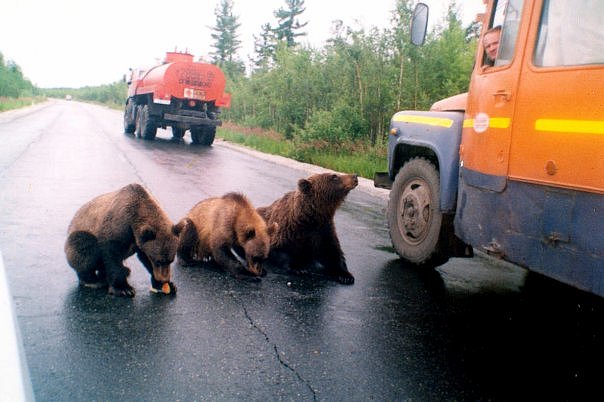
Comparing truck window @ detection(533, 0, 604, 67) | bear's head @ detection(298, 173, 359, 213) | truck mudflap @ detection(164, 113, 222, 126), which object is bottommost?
bear's head @ detection(298, 173, 359, 213)

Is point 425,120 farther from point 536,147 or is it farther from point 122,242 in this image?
point 122,242

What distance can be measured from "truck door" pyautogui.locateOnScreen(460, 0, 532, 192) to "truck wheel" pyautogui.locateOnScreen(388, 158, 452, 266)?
1.06m

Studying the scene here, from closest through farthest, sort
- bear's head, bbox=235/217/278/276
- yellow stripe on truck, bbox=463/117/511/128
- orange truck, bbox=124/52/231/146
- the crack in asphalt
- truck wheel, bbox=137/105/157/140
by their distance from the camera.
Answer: the crack in asphalt → yellow stripe on truck, bbox=463/117/511/128 → bear's head, bbox=235/217/278/276 → orange truck, bbox=124/52/231/146 → truck wheel, bbox=137/105/157/140

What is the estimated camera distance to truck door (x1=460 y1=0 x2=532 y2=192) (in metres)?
3.62

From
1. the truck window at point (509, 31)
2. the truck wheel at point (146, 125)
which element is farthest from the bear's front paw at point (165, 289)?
the truck wheel at point (146, 125)

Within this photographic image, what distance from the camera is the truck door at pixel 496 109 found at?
3.62 meters

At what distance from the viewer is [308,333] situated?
3.66 m

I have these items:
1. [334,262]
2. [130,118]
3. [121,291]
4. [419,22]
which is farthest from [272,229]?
[130,118]

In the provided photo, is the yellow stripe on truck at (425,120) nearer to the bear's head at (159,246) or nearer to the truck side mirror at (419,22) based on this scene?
the truck side mirror at (419,22)

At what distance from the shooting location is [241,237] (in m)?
5.10

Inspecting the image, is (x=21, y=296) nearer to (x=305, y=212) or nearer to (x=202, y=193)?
(x=305, y=212)

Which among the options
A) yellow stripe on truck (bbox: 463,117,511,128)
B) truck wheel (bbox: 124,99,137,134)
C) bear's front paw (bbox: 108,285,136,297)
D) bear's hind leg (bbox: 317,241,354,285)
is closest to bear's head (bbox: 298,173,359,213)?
bear's hind leg (bbox: 317,241,354,285)

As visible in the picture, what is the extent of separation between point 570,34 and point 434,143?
6.48ft

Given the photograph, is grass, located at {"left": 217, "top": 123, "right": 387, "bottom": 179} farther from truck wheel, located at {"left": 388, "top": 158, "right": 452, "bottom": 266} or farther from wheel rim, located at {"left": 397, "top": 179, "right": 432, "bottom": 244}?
wheel rim, located at {"left": 397, "top": 179, "right": 432, "bottom": 244}
